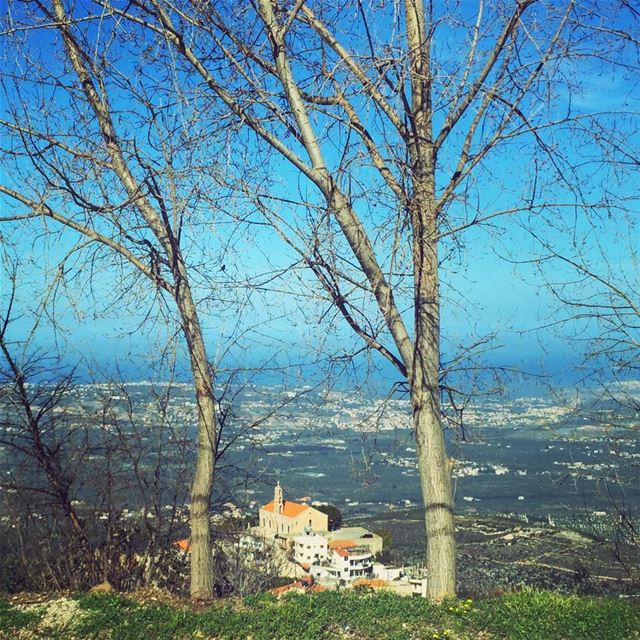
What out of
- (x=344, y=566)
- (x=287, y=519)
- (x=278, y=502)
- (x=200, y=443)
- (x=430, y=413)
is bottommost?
(x=344, y=566)

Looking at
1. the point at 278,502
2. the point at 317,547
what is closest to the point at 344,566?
the point at 317,547

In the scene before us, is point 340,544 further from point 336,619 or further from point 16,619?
point 16,619

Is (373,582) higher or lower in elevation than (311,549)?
lower

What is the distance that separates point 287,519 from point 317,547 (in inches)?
23.0

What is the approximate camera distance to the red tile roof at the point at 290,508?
910 cm

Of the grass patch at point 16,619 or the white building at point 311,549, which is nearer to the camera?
the grass patch at point 16,619

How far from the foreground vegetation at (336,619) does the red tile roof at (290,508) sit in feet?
13.7

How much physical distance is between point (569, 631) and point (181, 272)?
162 inches

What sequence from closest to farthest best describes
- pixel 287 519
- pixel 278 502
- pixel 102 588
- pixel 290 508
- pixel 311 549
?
pixel 102 588
pixel 278 502
pixel 287 519
pixel 311 549
pixel 290 508

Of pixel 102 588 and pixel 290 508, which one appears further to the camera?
pixel 290 508

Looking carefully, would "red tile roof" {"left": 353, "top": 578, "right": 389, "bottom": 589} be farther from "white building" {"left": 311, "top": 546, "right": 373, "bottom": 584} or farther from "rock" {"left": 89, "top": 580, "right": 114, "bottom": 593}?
"rock" {"left": 89, "top": 580, "right": 114, "bottom": 593}

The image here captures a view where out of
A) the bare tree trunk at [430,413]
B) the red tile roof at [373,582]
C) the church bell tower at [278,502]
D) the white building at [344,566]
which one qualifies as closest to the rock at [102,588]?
the red tile roof at [373,582]

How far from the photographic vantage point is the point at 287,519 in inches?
356

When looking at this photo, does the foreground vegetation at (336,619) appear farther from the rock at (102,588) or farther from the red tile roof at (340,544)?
the red tile roof at (340,544)
